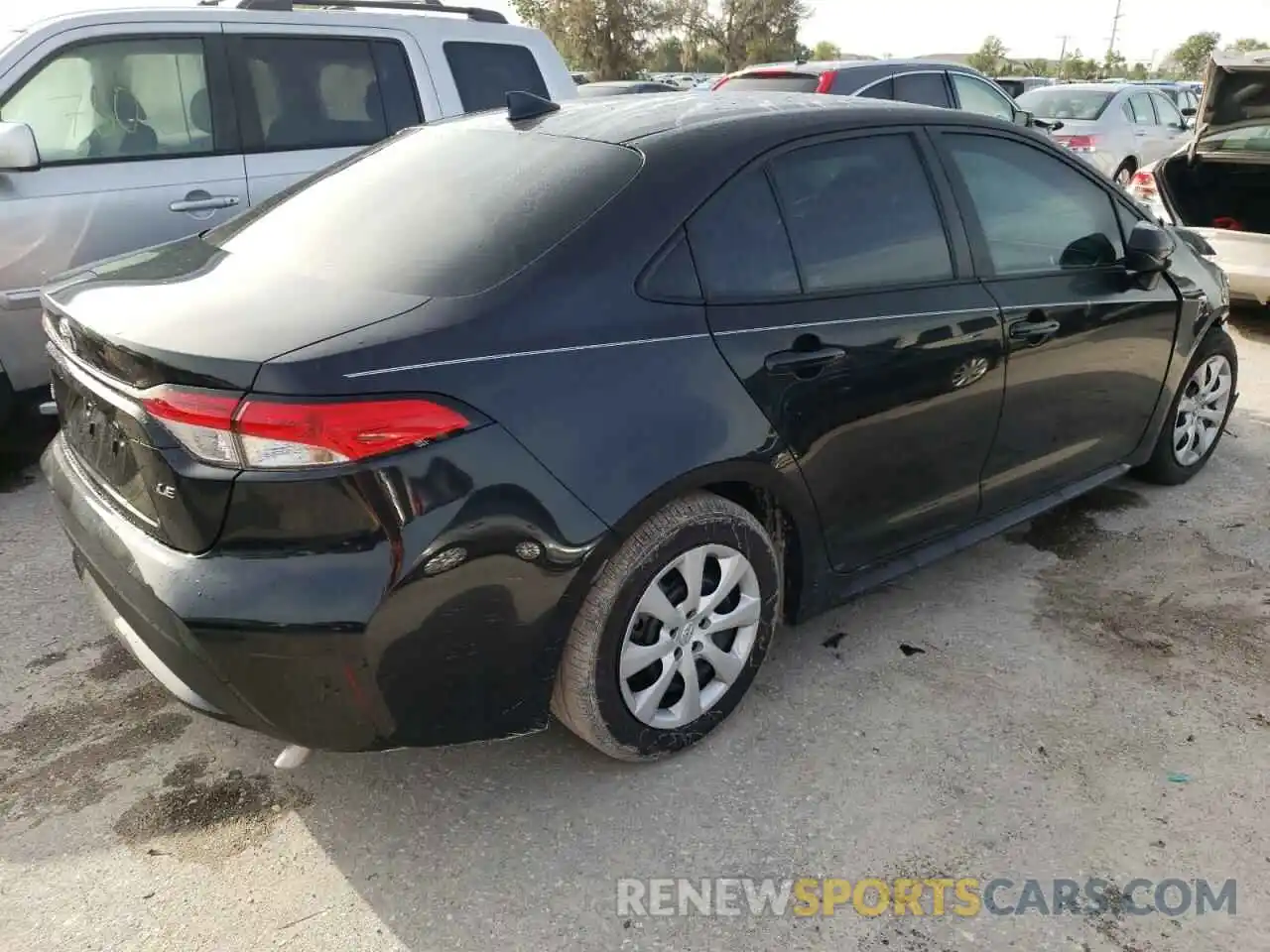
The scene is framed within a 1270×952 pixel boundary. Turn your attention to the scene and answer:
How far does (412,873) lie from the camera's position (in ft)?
7.50

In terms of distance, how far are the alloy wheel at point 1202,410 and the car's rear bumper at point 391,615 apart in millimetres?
3226

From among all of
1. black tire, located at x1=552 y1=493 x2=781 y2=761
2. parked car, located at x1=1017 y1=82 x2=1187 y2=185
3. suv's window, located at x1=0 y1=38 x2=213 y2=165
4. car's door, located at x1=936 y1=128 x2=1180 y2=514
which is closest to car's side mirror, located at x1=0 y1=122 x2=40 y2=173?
suv's window, located at x1=0 y1=38 x2=213 y2=165

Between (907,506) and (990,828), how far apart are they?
98cm

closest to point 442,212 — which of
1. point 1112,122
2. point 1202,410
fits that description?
point 1202,410

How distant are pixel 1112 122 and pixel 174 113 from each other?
1123cm

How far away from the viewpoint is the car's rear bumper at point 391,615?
1.98 meters

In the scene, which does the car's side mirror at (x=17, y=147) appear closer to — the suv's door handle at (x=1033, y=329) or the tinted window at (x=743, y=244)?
the tinted window at (x=743, y=244)

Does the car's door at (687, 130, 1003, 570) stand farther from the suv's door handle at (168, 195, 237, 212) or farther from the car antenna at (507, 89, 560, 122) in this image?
the suv's door handle at (168, 195, 237, 212)

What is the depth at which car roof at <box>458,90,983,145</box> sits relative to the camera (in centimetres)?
269

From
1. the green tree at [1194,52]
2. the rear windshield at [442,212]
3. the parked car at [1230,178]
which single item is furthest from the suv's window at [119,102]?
the green tree at [1194,52]

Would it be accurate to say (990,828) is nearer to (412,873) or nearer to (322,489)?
(412,873)

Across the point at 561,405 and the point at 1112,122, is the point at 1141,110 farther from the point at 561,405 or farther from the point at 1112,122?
the point at 561,405

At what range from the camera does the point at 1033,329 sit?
3205 millimetres

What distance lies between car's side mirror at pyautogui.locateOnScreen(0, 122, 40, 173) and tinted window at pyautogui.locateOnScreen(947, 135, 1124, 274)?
3486 millimetres
